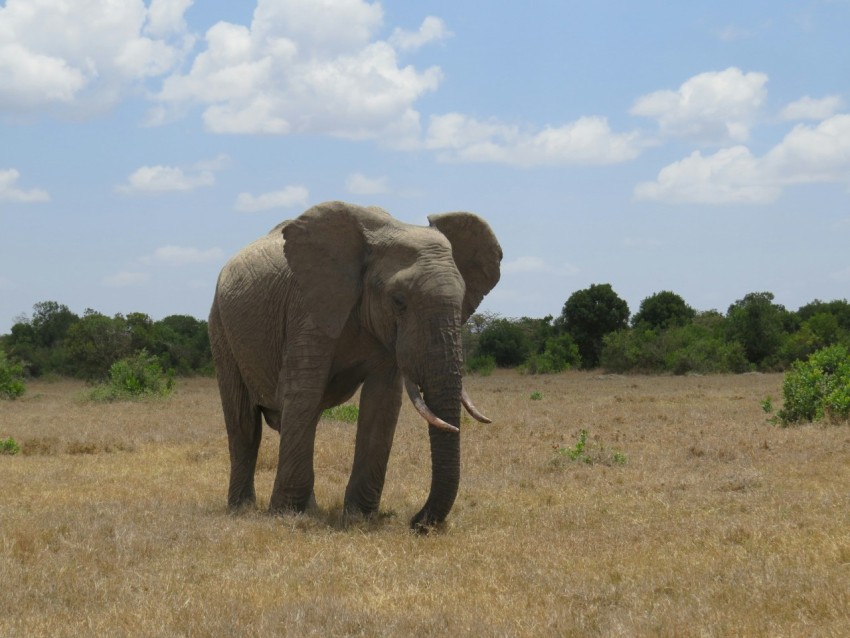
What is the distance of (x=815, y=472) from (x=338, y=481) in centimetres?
533

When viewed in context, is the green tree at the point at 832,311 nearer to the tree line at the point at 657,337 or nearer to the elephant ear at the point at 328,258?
the tree line at the point at 657,337

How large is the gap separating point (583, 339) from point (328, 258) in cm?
5064

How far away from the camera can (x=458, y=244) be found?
923cm

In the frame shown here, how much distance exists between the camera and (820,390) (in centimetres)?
1648

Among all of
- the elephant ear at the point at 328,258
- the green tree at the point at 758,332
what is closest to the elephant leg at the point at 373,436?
the elephant ear at the point at 328,258

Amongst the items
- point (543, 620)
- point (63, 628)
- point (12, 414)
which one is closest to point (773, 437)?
point (543, 620)

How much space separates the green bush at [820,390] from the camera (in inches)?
619

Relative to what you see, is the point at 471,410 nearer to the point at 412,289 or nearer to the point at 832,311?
the point at 412,289

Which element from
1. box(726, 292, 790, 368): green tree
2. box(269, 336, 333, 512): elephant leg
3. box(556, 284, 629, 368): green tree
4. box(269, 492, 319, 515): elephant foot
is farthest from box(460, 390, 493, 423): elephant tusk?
box(556, 284, 629, 368): green tree

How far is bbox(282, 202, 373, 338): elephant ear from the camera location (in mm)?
8672

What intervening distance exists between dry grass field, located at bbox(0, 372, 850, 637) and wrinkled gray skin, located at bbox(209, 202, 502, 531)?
596 millimetres

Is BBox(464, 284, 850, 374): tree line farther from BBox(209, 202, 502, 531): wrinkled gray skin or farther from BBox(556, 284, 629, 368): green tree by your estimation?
BBox(209, 202, 502, 531): wrinkled gray skin

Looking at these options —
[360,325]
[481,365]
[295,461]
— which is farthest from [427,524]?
[481,365]

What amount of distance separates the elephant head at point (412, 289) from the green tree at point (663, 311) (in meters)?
50.7
